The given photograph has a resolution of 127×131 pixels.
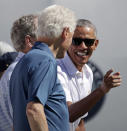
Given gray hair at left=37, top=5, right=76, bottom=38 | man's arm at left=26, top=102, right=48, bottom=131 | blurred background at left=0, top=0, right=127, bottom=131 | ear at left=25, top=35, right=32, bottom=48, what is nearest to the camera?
man's arm at left=26, top=102, right=48, bottom=131

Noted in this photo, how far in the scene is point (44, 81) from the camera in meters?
1.62

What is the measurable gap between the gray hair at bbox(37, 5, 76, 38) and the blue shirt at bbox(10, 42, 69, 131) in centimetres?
7

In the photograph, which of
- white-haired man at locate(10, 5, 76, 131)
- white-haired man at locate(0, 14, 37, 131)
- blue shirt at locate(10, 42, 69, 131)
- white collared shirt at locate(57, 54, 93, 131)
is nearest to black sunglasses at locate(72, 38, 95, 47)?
white collared shirt at locate(57, 54, 93, 131)

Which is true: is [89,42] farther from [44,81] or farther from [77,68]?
[44,81]

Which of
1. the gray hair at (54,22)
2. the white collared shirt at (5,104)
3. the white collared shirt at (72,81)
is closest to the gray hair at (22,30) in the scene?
the white collared shirt at (5,104)

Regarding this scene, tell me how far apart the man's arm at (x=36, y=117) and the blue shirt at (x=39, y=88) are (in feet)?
0.10

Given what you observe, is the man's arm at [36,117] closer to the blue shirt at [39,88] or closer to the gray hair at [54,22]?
the blue shirt at [39,88]

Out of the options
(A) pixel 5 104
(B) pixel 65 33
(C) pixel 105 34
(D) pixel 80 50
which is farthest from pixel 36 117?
(C) pixel 105 34

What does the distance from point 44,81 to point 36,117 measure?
15 cm

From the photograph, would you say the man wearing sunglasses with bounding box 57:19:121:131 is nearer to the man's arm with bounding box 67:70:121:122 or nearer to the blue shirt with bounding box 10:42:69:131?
the man's arm with bounding box 67:70:121:122

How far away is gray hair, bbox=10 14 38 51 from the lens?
2365mm

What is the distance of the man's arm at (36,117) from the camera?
62.2 inches

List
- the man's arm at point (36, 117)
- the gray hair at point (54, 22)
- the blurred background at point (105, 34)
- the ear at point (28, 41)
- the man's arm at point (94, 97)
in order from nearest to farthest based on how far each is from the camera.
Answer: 1. the man's arm at point (36, 117)
2. the gray hair at point (54, 22)
3. the man's arm at point (94, 97)
4. the ear at point (28, 41)
5. the blurred background at point (105, 34)

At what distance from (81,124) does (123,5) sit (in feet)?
3.78
